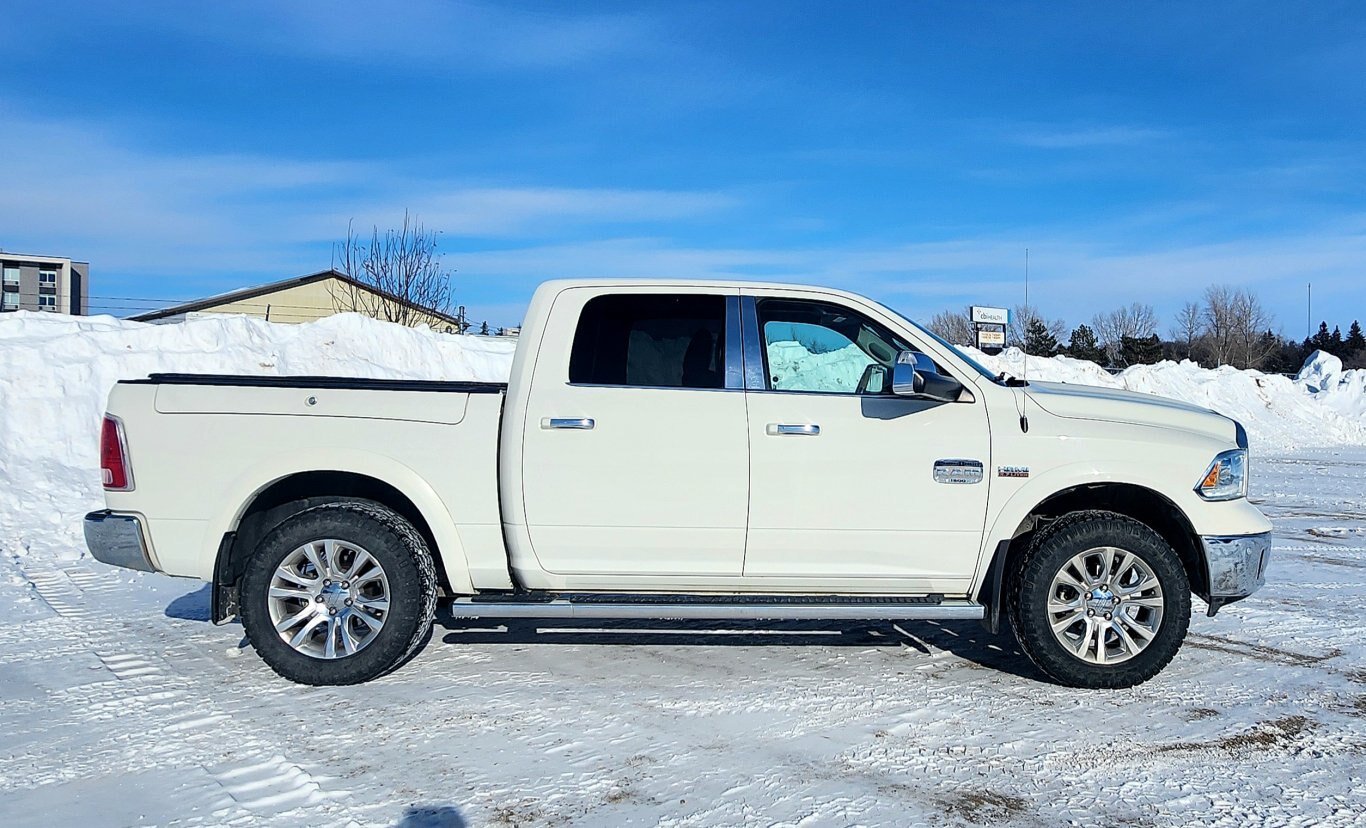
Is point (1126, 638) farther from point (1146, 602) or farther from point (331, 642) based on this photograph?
point (331, 642)

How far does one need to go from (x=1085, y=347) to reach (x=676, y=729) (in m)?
57.1

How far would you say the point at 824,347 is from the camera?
18.0 feet

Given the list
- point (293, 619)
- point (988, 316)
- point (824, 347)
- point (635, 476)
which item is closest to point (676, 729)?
point (635, 476)

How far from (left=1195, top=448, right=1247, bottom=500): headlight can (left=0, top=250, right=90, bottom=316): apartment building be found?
7301 cm

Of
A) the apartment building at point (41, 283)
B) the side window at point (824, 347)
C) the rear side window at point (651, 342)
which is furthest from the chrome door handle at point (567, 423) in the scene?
the apartment building at point (41, 283)

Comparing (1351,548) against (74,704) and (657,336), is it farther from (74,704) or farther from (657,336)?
(74,704)

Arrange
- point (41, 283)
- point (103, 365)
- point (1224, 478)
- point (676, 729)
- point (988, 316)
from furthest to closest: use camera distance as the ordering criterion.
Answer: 1. point (41, 283)
2. point (988, 316)
3. point (103, 365)
4. point (1224, 478)
5. point (676, 729)

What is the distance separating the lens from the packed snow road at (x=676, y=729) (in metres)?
3.71

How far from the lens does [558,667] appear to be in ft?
18.0

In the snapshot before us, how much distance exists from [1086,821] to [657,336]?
3040 mm

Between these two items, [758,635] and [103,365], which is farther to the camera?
[103,365]

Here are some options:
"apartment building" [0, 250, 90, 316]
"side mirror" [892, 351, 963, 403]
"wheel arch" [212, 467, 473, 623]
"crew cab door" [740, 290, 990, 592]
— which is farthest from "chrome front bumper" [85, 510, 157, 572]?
"apartment building" [0, 250, 90, 316]

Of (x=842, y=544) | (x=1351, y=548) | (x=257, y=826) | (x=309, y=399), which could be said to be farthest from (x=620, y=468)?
(x=1351, y=548)

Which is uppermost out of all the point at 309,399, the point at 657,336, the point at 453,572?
the point at 657,336
